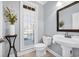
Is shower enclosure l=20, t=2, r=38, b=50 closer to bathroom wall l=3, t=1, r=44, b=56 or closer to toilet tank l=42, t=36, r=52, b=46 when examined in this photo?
bathroom wall l=3, t=1, r=44, b=56

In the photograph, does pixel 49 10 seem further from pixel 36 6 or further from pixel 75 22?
pixel 75 22

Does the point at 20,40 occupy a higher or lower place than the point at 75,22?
lower

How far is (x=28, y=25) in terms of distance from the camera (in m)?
1.84

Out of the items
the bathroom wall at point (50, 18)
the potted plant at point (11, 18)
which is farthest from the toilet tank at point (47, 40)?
the potted plant at point (11, 18)

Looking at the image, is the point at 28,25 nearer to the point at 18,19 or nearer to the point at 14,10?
the point at 18,19

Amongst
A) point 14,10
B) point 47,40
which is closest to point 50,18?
point 47,40

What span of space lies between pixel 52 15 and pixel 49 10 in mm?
128

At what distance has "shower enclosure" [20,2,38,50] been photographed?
178 cm

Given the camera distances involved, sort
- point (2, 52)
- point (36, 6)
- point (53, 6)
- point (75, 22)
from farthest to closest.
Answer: point (53, 6) → point (36, 6) → point (2, 52) → point (75, 22)

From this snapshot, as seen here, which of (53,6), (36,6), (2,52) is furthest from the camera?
(53,6)

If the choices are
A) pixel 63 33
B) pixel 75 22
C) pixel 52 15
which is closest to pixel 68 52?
pixel 63 33

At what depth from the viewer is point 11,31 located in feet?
5.83

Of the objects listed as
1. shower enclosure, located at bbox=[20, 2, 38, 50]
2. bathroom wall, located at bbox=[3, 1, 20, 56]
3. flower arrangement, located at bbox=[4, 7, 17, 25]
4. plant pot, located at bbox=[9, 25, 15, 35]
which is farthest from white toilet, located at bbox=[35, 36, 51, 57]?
flower arrangement, located at bbox=[4, 7, 17, 25]

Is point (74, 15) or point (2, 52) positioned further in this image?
point (2, 52)
